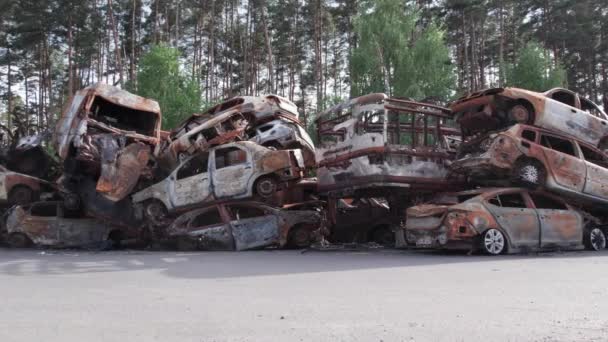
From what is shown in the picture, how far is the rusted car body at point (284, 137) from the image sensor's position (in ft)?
43.0

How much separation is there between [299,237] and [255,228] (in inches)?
44.7

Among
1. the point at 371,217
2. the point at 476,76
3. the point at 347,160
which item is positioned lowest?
the point at 371,217

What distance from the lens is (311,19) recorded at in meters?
35.6

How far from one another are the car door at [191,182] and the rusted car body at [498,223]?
460cm

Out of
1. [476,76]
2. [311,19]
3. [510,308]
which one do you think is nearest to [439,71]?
[476,76]

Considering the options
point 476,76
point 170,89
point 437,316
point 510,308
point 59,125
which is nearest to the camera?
point 437,316

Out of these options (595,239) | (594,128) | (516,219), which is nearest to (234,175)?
(516,219)

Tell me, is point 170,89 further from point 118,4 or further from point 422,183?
point 422,183

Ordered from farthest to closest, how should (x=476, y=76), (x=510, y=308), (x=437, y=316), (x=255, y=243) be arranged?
(x=476, y=76) → (x=255, y=243) → (x=510, y=308) → (x=437, y=316)

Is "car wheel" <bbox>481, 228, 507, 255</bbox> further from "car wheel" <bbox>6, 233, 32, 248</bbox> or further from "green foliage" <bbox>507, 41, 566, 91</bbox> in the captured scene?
"green foliage" <bbox>507, 41, 566, 91</bbox>

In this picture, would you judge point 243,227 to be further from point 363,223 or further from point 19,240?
point 19,240

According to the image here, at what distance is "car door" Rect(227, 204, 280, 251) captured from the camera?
38.7 feet

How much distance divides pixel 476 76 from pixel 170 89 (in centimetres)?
1907

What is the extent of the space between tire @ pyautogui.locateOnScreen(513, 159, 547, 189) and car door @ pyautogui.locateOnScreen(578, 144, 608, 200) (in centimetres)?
123
